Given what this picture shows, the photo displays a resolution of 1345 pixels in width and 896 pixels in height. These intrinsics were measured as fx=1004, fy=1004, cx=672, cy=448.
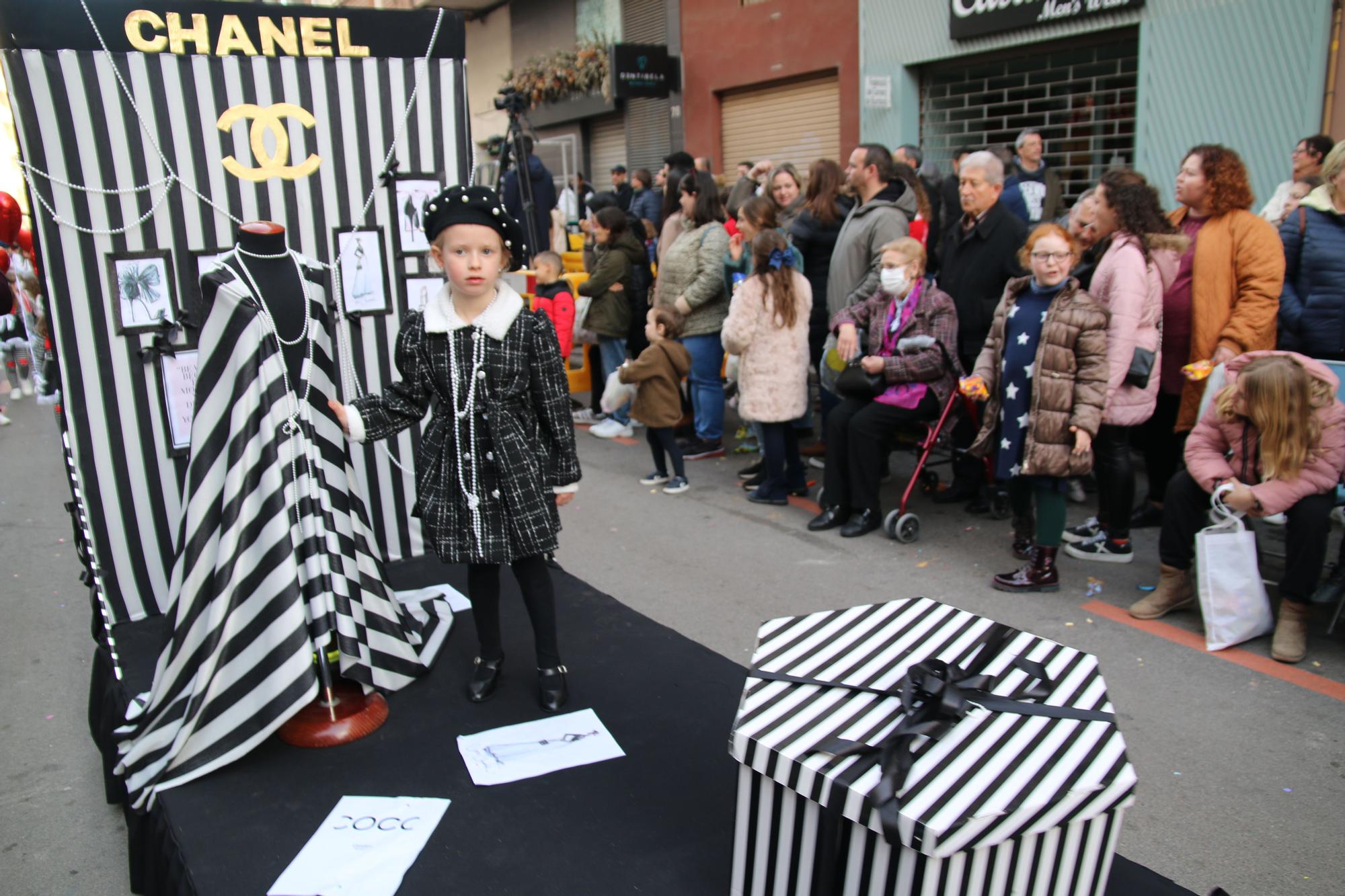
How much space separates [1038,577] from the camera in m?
4.66

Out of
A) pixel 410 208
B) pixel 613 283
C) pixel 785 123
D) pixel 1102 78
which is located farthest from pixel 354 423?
pixel 785 123

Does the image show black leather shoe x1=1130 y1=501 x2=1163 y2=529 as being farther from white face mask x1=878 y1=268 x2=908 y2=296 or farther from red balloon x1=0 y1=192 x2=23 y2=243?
red balloon x1=0 y1=192 x2=23 y2=243

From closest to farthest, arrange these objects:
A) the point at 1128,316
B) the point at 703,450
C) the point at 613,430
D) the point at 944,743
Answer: the point at 944,743 → the point at 1128,316 → the point at 703,450 → the point at 613,430

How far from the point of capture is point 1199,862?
2748mm

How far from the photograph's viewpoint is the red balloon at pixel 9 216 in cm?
402

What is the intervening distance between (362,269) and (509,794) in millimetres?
2480

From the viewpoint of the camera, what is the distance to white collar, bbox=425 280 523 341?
10.2ft

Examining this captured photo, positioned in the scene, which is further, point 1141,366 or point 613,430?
point 613,430

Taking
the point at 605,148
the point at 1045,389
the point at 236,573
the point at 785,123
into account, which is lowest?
the point at 236,573

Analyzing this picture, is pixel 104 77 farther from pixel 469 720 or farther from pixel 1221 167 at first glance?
pixel 1221 167

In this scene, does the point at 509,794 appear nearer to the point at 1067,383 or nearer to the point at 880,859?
the point at 880,859

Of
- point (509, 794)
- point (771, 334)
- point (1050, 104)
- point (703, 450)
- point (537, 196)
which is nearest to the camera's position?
point (509, 794)

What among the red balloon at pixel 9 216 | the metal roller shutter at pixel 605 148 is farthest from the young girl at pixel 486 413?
the metal roller shutter at pixel 605 148

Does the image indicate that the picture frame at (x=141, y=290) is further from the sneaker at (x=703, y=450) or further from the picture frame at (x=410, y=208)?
the sneaker at (x=703, y=450)
